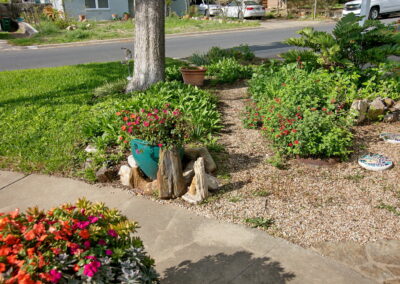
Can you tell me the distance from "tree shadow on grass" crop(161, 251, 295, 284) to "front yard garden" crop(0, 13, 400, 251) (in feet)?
1.63

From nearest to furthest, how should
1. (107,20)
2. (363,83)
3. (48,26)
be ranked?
(363,83) → (48,26) → (107,20)

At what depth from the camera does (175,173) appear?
3912 mm

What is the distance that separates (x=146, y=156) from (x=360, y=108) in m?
3.71

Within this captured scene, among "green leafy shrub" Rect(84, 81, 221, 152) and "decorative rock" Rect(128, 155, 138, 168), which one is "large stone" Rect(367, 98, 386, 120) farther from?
"decorative rock" Rect(128, 155, 138, 168)

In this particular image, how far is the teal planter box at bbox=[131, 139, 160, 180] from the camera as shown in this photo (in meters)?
4.11

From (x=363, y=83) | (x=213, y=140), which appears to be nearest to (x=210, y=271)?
(x=213, y=140)

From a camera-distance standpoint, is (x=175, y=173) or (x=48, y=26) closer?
(x=175, y=173)

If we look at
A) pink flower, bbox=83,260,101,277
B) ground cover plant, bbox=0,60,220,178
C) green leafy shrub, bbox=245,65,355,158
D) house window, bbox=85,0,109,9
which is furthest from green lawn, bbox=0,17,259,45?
pink flower, bbox=83,260,101,277

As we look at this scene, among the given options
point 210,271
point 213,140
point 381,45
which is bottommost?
point 210,271

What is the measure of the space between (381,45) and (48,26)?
647 inches

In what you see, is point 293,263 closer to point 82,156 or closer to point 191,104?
point 82,156

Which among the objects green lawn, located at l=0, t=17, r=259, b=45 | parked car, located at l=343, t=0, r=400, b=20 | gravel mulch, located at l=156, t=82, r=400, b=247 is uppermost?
parked car, located at l=343, t=0, r=400, b=20

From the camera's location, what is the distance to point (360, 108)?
19.0 feet

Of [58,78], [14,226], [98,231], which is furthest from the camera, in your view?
[58,78]
